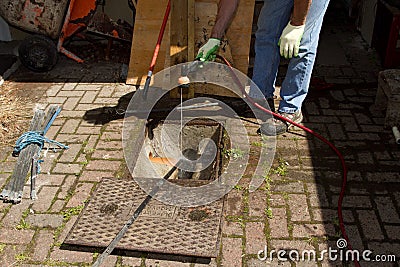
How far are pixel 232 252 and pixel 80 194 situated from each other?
1441 millimetres

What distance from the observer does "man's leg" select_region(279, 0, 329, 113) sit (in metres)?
4.21

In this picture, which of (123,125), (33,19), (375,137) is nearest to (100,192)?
(123,125)

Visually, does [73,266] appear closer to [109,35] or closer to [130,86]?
[130,86]

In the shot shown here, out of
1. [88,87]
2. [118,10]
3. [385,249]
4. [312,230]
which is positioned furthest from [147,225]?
[118,10]

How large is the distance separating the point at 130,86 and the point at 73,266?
294 centimetres

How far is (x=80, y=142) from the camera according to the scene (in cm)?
448

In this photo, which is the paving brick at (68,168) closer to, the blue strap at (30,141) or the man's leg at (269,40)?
the blue strap at (30,141)

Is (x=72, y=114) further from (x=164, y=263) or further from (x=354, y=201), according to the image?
(x=354, y=201)

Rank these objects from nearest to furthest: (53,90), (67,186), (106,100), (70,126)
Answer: (67,186), (70,126), (106,100), (53,90)

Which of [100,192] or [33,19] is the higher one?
Result: [33,19]

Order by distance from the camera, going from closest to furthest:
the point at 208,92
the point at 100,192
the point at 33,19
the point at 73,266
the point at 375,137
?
1. the point at 73,266
2. the point at 100,192
3. the point at 375,137
4. the point at 208,92
5. the point at 33,19

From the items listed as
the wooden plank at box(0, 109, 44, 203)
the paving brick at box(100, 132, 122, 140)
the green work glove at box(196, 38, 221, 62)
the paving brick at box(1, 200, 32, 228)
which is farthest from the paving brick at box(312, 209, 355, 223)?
the wooden plank at box(0, 109, 44, 203)

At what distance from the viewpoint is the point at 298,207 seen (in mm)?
3566

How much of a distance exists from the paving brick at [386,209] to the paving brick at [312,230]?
452mm
